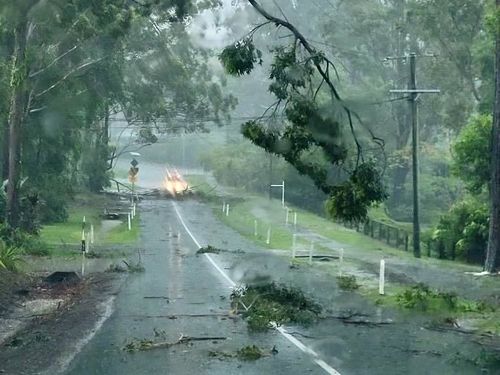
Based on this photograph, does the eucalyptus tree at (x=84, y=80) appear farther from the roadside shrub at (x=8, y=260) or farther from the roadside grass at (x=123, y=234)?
the roadside shrub at (x=8, y=260)

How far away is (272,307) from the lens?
1669 centimetres

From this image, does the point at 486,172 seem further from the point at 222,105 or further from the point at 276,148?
the point at 222,105

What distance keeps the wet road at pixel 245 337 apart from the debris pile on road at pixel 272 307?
0.31 m

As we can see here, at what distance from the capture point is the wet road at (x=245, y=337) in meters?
12.2

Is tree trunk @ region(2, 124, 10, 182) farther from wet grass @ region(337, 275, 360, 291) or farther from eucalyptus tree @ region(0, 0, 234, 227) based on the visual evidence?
wet grass @ region(337, 275, 360, 291)

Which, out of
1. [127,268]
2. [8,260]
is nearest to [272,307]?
[8,260]

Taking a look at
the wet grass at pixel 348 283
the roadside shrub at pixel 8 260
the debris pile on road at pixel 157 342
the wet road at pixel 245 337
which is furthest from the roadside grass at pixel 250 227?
the debris pile on road at pixel 157 342

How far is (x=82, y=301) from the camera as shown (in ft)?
65.4

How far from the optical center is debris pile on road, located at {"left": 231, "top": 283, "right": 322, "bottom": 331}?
51.7 ft

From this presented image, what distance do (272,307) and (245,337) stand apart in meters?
2.22

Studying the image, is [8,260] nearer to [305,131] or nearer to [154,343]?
[154,343]

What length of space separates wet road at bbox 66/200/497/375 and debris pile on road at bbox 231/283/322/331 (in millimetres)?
306

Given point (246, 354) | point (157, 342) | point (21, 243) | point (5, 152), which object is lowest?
point (21, 243)

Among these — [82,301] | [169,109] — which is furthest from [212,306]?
[169,109]
